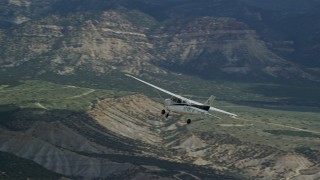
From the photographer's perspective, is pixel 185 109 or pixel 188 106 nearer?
pixel 188 106

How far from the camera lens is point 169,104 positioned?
191250mm

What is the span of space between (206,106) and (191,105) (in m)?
5.35

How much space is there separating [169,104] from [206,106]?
13.6 meters

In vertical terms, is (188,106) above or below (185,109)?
above

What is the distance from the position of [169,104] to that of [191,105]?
823 centimetres

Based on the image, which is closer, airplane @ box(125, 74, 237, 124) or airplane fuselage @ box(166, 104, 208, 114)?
airplane @ box(125, 74, 237, 124)

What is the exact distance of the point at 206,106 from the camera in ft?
596

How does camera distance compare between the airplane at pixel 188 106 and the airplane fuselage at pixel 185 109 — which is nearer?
the airplane at pixel 188 106

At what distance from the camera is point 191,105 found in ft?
609
